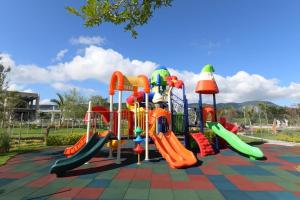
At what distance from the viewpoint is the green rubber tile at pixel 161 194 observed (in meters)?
6.19

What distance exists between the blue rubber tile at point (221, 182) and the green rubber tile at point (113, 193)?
300cm

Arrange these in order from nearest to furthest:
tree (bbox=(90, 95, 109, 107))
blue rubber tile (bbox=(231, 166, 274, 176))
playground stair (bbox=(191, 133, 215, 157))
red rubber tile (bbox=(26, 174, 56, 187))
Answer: red rubber tile (bbox=(26, 174, 56, 187))
blue rubber tile (bbox=(231, 166, 274, 176))
playground stair (bbox=(191, 133, 215, 157))
tree (bbox=(90, 95, 109, 107))

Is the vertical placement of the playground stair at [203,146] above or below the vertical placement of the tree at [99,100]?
below

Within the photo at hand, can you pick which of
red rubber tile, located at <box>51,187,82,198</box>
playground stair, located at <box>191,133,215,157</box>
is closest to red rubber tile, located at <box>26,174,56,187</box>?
red rubber tile, located at <box>51,187,82,198</box>

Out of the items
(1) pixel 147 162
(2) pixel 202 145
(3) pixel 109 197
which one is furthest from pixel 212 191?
(2) pixel 202 145

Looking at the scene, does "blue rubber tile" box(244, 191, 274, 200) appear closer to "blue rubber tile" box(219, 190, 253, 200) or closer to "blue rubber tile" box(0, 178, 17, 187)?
"blue rubber tile" box(219, 190, 253, 200)

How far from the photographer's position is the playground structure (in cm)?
984

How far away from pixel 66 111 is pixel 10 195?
4300 centimetres

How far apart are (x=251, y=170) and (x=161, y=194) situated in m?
4.78

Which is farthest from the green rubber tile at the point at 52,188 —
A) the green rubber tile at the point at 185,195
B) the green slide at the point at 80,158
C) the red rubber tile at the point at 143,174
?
the green rubber tile at the point at 185,195

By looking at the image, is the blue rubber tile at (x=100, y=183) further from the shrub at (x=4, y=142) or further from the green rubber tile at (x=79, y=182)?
the shrub at (x=4, y=142)

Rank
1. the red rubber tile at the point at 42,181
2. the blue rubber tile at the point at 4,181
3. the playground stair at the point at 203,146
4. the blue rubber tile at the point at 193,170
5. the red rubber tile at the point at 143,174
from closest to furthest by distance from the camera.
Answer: the red rubber tile at the point at 42,181 < the blue rubber tile at the point at 4,181 < the red rubber tile at the point at 143,174 < the blue rubber tile at the point at 193,170 < the playground stair at the point at 203,146

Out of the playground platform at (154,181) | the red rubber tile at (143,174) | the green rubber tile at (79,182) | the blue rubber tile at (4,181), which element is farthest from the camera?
the red rubber tile at (143,174)

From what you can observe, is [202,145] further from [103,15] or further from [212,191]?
[103,15]
